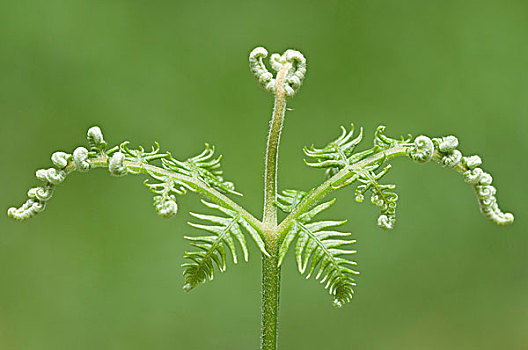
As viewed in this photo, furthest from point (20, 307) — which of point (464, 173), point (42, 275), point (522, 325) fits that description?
point (464, 173)

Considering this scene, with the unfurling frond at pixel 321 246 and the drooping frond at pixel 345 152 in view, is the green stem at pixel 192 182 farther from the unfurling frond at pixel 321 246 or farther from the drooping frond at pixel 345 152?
the drooping frond at pixel 345 152

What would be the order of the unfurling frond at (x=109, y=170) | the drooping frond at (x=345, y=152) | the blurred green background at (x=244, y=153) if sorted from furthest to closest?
1. the blurred green background at (x=244, y=153)
2. the drooping frond at (x=345, y=152)
3. the unfurling frond at (x=109, y=170)

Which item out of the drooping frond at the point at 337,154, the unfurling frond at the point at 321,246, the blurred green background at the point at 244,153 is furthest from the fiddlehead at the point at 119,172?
the blurred green background at the point at 244,153

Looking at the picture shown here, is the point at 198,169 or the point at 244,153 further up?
the point at 244,153

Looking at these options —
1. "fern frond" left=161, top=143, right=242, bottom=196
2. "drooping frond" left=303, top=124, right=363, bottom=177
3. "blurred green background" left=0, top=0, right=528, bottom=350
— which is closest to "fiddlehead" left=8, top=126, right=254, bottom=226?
"fern frond" left=161, top=143, right=242, bottom=196

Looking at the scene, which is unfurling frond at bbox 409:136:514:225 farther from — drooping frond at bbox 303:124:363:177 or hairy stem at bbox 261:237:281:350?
hairy stem at bbox 261:237:281:350

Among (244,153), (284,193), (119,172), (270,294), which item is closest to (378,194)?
(284,193)

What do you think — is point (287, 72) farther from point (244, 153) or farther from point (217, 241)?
point (244, 153)

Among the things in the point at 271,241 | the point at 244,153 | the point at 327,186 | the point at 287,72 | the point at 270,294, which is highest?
the point at 244,153

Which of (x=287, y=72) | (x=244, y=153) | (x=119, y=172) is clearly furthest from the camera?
(x=244, y=153)
